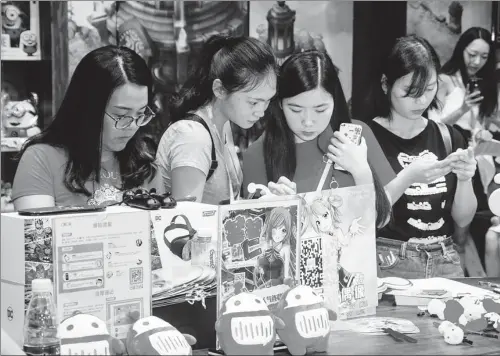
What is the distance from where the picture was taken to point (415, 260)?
2.74 metres

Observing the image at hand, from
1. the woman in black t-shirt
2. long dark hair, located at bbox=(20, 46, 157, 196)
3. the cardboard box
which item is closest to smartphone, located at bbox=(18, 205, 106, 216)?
the cardboard box

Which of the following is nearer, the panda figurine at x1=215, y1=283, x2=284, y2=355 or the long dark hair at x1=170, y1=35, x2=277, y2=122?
the panda figurine at x1=215, y1=283, x2=284, y2=355

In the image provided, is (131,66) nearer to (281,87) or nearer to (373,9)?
(281,87)

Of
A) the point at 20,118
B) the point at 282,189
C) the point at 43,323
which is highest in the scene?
the point at 20,118

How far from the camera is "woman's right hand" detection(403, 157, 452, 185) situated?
270 centimetres

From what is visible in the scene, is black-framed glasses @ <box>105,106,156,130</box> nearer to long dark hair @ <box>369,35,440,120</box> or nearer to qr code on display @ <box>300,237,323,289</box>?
qr code on display @ <box>300,237,323,289</box>

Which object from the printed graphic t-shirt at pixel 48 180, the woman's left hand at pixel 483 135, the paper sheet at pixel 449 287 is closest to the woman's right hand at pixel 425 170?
the paper sheet at pixel 449 287

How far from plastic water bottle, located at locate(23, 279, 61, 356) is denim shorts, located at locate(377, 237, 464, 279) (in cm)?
146

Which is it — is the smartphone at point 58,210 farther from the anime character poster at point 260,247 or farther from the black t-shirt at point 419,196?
the black t-shirt at point 419,196

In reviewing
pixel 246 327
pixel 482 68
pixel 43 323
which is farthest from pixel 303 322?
pixel 482 68

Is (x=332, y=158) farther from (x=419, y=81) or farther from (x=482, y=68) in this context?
(x=482, y=68)

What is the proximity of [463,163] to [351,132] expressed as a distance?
0.47 m

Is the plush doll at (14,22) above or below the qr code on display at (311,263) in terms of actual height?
above

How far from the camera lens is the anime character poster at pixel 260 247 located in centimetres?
168
